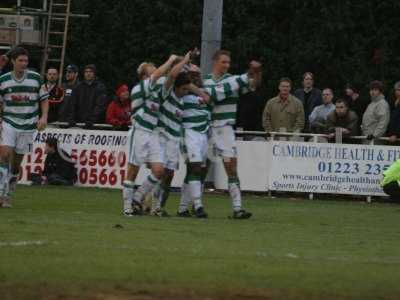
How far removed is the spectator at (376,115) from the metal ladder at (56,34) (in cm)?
987

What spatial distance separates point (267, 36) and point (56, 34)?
17.3 feet

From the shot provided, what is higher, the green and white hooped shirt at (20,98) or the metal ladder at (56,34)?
the metal ladder at (56,34)

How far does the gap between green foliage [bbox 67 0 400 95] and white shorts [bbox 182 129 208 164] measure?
49.6ft

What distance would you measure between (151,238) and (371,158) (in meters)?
12.0

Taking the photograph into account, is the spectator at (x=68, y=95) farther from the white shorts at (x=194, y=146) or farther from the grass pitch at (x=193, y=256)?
the white shorts at (x=194, y=146)

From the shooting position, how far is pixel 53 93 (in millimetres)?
29641

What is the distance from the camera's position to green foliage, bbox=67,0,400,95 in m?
34.6

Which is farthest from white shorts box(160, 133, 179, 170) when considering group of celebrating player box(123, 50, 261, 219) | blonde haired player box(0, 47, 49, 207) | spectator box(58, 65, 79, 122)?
spectator box(58, 65, 79, 122)

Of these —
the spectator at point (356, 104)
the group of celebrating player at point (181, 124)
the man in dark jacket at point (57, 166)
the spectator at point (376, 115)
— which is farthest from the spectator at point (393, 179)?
the man in dark jacket at point (57, 166)

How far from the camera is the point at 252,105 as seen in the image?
2927 centimetres

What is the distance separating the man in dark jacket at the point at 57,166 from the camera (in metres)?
28.4

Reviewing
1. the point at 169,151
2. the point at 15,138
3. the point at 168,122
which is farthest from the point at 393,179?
the point at 15,138

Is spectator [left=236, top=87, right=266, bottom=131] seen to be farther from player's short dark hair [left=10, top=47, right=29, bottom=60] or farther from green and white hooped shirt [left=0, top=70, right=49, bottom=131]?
player's short dark hair [left=10, top=47, right=29, bottom=60]

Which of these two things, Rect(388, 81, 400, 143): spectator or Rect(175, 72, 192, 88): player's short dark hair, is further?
Rect(388, 81, 400, 143): spectator
